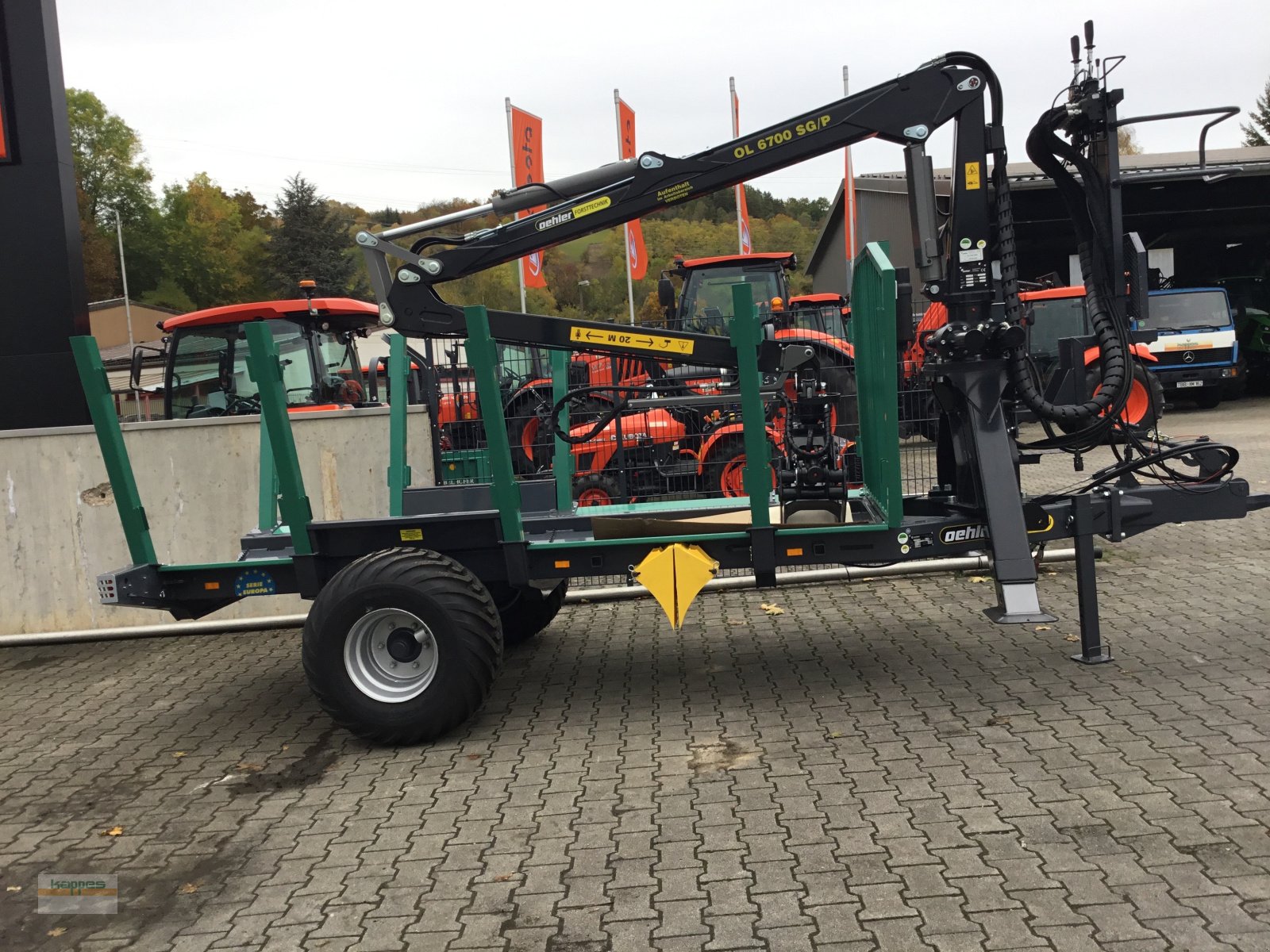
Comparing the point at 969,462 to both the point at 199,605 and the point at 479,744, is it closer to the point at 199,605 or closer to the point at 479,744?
the point at 479,744

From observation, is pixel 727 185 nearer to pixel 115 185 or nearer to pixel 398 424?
pixel 398 424

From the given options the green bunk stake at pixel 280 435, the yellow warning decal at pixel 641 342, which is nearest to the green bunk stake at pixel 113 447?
the green bunk stake at pixel 280 435

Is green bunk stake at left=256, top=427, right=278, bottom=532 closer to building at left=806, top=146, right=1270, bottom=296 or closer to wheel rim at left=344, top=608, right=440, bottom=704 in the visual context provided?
wheel rim at left=344, top=608, right=440, bottom=704

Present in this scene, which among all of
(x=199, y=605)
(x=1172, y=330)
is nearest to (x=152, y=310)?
(x=1172, y=330)

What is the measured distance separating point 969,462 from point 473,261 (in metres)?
2.96

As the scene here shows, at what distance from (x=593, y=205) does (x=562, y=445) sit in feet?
6.20

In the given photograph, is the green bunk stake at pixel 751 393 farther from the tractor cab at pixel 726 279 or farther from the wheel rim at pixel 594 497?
the tractor cab at pixel 726 279

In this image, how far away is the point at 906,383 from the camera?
7172mm

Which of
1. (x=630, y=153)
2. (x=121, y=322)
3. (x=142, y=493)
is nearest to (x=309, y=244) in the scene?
(x=121, y=322)

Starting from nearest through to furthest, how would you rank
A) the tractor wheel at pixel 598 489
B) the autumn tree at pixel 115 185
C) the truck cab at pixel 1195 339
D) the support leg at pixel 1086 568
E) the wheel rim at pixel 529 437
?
1. the support leg at pixel 1086 568
2. the wheel rim at pixel 529 437
3. the tractor wheel at pixel 598 489
4. the truck cab at pixel 1195 339
5. the autumn tree at pixel 115 185

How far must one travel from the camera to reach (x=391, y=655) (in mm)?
5520

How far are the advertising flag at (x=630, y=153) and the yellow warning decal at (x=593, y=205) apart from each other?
1670 cm

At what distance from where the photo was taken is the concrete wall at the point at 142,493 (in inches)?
327

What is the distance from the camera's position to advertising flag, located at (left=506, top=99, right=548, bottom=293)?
2166 centimetres
